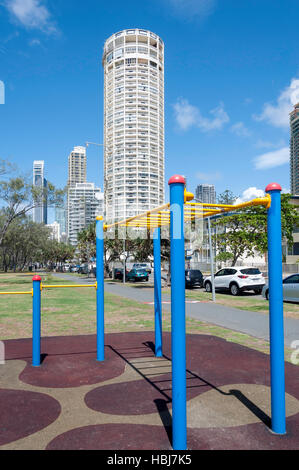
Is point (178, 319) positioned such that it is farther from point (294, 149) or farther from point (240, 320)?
point (294, 149)

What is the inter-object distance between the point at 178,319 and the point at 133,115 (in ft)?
429

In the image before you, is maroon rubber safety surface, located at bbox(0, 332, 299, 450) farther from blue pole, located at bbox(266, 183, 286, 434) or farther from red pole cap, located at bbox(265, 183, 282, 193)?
red pole cap, located at bbox(265, 183, 282, 193)

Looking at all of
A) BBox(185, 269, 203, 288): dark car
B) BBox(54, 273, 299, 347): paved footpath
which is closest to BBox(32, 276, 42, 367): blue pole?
BBox(54, 273, 299, 347): paved footpath

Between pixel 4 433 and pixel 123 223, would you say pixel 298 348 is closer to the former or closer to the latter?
pixel 123 223

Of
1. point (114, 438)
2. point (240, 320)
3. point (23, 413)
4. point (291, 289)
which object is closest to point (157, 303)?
point (23, 413)

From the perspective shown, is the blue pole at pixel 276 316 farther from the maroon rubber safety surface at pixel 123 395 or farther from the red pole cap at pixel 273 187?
the maroon rubber safety surface at pixel 123 395

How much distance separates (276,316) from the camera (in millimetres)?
3820

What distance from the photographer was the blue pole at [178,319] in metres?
3.40

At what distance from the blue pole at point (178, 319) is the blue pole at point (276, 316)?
1.00 metres

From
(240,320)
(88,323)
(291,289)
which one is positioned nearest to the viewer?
(88,323)

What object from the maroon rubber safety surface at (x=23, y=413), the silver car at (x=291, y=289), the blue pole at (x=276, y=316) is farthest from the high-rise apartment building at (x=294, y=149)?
the maroon rubber safety surface at (x=23, y=413)

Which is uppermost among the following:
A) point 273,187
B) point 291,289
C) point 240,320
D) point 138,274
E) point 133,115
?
point 133,115

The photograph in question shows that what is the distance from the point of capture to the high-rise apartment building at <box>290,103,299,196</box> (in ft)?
281

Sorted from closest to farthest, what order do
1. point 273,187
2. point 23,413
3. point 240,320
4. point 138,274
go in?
point 273,187 < point 23,413 < point 240,320 < point 138,274
